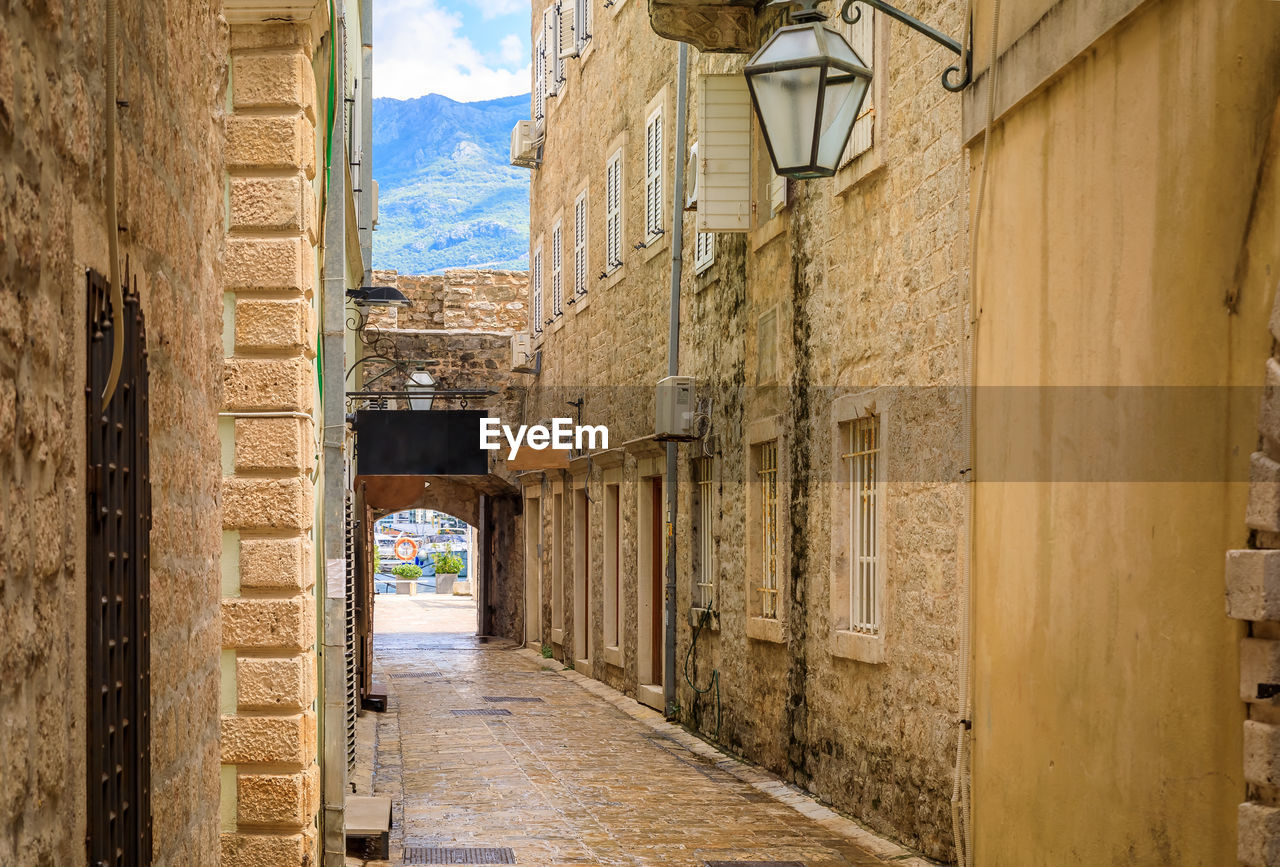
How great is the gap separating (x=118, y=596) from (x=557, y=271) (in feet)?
68.2

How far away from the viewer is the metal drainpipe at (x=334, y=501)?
750 cm

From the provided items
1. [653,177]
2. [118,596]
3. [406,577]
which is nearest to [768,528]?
[653,177]

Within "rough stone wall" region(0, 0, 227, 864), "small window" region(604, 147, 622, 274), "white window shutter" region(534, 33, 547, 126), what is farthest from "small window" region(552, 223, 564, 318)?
"rough stone wall" region(0, 0, 227, 864)

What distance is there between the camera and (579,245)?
21.1 meters

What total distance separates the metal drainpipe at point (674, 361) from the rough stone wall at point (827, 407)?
13 cm

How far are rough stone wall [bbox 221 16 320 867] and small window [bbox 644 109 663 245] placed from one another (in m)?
9.75

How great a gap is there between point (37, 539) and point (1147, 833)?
3.78 meters

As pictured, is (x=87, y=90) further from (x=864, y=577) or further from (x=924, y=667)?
(x=864, y=577)

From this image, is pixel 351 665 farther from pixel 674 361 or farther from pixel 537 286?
pixel 537 286

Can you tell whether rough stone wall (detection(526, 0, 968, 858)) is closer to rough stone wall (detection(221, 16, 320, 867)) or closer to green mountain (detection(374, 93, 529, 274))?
rough stone wall (detection(221, 16, 320, 867))

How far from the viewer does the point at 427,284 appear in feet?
93.6

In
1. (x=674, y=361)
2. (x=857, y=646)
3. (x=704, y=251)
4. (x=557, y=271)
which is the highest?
(x=557, y=271)

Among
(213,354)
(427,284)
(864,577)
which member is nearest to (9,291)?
(213,354)

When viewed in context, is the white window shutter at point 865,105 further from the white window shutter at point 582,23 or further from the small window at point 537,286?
the small window at point 537,286
